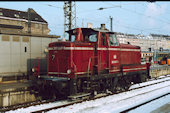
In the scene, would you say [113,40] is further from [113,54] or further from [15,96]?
[15,96]

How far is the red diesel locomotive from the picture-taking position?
8.41 meters

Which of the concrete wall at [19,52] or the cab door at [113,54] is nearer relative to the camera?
the cab door at [113,54]

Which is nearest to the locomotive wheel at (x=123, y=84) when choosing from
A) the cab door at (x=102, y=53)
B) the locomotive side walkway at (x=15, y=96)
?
the cab door at (x=102, y=53)

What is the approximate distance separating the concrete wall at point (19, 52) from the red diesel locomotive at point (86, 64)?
10.0 ft

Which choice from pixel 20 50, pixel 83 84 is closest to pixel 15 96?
pixel 83 84

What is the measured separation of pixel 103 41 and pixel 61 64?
8.95ft

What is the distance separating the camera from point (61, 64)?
8766mm

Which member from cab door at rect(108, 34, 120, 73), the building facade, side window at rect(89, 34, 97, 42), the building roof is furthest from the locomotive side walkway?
the building roof

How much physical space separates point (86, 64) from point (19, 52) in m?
5.01

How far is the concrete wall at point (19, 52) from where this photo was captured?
1072 cm

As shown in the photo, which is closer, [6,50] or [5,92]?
[5,92]

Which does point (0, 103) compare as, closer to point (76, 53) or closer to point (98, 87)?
point (76, 53)

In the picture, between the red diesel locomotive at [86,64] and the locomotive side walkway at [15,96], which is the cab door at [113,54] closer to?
the red diesel locomotive at [86,64]

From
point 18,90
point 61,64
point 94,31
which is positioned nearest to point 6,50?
point 18,90
